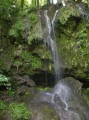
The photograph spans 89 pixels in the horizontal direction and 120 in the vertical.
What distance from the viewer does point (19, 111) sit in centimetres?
919

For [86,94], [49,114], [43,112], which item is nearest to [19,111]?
[43,112]

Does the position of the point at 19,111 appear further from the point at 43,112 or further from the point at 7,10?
the point at 7,10

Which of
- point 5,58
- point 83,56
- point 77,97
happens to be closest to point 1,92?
point 5,58

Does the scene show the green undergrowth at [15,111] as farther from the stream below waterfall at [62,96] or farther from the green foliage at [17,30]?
the green foliage at [17,30]

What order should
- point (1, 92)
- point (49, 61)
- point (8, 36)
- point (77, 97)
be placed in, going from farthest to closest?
point (8, 36)
point (49, 61)
point (1, 92)
point (77, 97)

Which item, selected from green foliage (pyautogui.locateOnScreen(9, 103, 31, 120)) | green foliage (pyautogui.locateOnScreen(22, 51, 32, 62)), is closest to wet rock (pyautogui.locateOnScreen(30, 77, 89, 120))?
green foliage (pyautogui.locateOnScreen(9, 103, 31, 120))

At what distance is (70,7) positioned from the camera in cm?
1245

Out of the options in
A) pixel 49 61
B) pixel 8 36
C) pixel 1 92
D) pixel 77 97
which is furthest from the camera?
pixel 8 36

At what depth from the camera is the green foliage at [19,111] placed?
29.3ft

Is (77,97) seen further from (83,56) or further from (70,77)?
(83,56)

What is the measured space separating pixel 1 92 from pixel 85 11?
6211 mm

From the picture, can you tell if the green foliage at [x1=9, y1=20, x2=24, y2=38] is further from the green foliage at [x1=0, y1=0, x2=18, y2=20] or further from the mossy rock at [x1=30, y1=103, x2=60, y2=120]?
the mossy rock at [x1=30, y1=103, x2=60, y2=120]

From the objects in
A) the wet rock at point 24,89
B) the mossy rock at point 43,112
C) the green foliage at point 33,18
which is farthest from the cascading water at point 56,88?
the wet rock at point 24,89

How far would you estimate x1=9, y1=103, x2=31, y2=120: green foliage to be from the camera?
892cm
